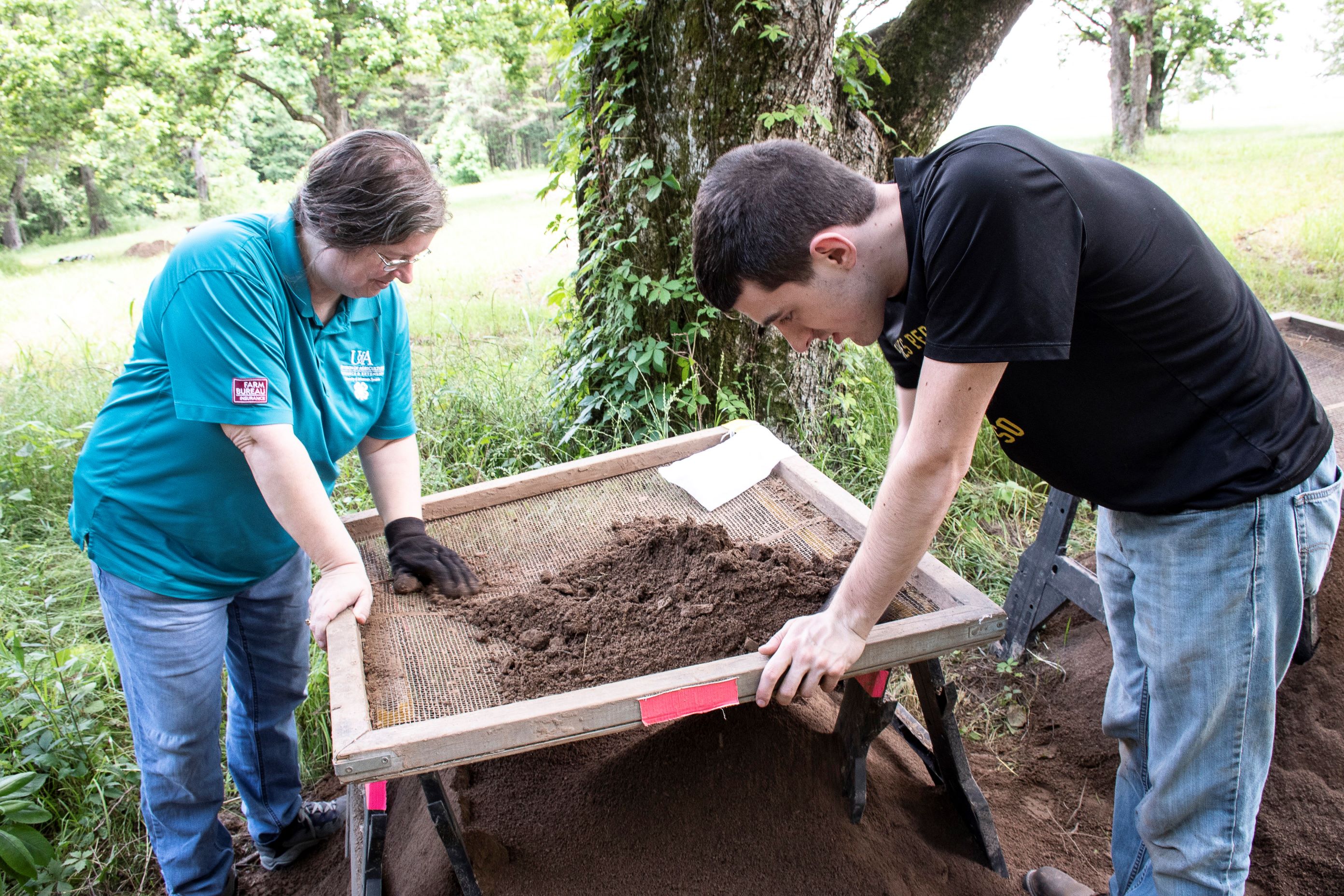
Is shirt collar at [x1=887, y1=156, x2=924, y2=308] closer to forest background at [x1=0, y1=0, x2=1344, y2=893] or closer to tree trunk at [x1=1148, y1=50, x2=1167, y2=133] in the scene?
forest background at [x1=0, y1=0, x2=1344, y2=893]

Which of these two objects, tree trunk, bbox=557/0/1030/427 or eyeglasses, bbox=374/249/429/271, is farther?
tree trunk, bbox=557/0/1030/427

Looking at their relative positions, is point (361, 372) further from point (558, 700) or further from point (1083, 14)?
point (1083, 14)

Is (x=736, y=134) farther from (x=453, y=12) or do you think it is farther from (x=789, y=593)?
(x=453, y=12)

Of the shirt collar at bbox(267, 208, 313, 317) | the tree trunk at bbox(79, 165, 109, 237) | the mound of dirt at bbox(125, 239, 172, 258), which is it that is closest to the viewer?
the shirt collar at bbox(267, 208, 313, 317)

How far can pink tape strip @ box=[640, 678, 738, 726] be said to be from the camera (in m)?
1.45

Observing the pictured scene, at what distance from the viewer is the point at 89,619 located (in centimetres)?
316

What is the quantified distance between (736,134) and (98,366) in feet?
15.2

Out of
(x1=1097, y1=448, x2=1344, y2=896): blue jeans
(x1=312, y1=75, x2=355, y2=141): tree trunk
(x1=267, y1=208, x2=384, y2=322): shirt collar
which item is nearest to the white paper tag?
(x1=1097, y1=448, x2=1344, y2=896): blue jeans

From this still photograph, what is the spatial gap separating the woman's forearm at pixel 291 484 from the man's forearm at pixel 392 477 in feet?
1.28

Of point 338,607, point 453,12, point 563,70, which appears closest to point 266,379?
point 338,607

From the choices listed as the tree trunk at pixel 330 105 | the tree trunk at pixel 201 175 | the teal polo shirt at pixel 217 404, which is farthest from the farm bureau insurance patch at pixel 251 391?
the tree trunk at pixel 201 175

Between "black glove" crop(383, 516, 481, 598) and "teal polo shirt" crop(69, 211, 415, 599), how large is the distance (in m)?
0.23

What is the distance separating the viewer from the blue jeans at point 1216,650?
137cm

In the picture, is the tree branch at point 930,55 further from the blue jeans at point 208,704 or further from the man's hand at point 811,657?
the blue jeans at point 208,704
